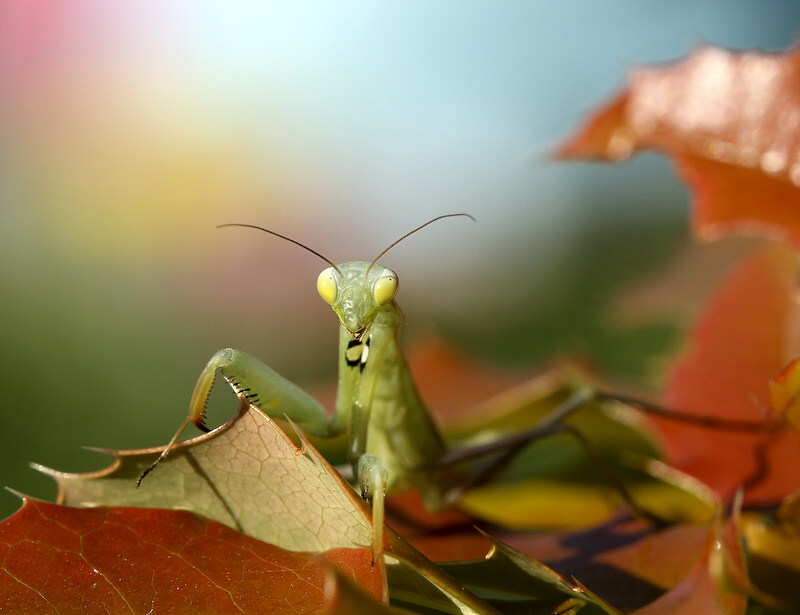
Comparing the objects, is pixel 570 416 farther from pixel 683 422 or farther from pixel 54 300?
pixel 54 300

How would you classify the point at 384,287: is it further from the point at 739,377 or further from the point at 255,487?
the point at 739,377

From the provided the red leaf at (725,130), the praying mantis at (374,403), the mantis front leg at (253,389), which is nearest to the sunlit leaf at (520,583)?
the praying mantis at (374,403)

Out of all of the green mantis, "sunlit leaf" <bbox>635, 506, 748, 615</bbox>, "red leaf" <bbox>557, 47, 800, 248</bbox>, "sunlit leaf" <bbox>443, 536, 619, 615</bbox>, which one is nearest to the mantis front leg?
the green mantis

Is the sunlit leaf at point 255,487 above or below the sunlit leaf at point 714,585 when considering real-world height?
above

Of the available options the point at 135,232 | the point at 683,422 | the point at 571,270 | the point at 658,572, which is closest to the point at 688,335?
the point at 683,422

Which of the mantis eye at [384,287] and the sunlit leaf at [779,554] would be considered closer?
the sunlit leaf at [779,554]

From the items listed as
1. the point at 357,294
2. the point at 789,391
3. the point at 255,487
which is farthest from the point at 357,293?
the point at 789,391

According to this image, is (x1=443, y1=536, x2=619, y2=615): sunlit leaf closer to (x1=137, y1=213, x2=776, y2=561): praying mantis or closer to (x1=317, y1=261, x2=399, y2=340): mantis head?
(x1=137, y1=213, x2=776, y2=561): praying mantis

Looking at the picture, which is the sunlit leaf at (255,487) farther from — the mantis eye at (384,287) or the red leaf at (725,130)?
the red leaf at (725,130)
